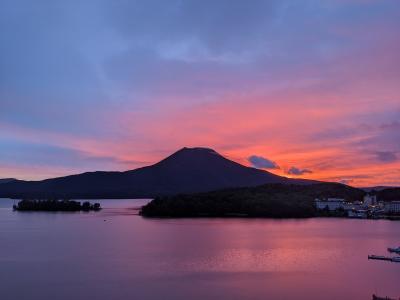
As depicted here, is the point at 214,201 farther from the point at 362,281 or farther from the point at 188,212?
the point at 362,281

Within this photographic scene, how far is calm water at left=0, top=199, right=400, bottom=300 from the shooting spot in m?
10.5

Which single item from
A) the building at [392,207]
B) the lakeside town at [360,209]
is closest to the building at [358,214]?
the lakeside town at [360,209]

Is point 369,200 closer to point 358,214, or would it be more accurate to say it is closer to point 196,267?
point 358,214

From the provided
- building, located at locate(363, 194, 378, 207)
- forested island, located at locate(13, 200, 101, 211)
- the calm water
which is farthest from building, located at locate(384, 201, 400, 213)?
forested island, located at locate(13, 200, 101, 211)

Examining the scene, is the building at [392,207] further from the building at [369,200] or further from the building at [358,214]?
the building at [358,214]

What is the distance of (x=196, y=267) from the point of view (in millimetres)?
13438

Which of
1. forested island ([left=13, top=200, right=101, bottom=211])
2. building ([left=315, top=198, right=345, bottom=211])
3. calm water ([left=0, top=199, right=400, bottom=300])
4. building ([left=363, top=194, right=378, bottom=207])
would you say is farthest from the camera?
forested island ([left=13, top=200, right=101, bottom=211])

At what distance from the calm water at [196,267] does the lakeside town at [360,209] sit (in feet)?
56.6

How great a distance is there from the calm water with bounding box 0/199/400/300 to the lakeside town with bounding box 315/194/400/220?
56.6 ft

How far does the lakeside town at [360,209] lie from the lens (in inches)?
1521

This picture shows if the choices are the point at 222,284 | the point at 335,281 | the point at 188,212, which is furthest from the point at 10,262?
the point at 188,212

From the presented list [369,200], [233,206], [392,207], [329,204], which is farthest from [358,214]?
[233,206]

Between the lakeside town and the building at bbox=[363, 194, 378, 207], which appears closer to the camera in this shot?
the lakeside town

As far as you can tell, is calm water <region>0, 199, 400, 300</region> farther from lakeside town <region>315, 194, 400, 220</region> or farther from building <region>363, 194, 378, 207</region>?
building <region>363, 194, 378, 207</region>
